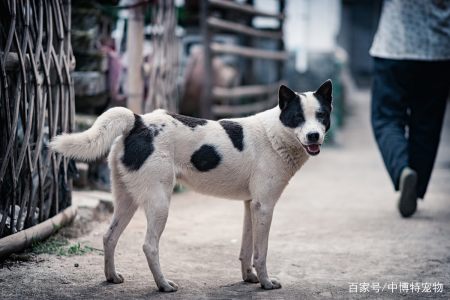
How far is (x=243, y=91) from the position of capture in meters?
9.93

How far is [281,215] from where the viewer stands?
214 inches

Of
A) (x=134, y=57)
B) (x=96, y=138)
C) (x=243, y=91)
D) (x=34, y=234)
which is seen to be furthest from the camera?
(x=243, y=91)

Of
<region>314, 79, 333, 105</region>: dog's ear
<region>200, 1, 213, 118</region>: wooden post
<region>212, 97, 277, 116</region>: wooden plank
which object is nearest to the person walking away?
<region>314, 79, 333, 105</region>: dog's ear

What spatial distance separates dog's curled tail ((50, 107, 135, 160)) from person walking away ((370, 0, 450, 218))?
2590 mm

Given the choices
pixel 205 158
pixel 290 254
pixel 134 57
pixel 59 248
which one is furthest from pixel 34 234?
pixel 134 57

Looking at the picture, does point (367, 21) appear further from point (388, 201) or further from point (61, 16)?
point (61, 16)

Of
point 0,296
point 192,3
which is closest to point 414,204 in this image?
point 0,296

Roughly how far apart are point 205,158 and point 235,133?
217 millimetres

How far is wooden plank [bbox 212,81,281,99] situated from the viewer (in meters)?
8.92

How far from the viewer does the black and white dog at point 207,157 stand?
323 cm

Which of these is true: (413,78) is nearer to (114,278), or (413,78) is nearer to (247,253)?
(247,253)

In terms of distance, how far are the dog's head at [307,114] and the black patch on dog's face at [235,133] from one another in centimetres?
23

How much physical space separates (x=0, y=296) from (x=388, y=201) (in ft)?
13.0

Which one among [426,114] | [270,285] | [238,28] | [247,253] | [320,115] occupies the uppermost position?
[238,28]
